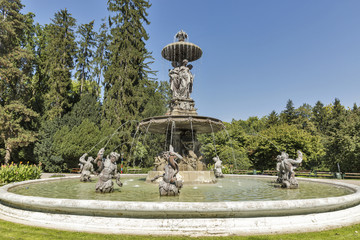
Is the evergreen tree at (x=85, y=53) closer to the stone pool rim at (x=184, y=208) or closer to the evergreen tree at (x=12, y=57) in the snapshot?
the evergreen tree at (x=12, y=57)

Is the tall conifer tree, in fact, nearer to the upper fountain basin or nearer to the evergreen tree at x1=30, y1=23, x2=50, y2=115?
the evergreen tree at x1=30, y1=23, x2=50, y2=115

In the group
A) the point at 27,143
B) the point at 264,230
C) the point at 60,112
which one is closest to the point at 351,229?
the point at 264,230

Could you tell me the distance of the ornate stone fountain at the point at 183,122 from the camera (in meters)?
11.6

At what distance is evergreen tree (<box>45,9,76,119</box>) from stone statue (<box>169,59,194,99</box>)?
25.6m

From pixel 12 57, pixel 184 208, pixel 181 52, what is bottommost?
pixel 184 208

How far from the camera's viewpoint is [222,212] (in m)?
5.05

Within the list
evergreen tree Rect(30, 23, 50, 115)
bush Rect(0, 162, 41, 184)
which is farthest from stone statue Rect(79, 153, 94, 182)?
evergreen tree Rect(30, 23, 50, 115)

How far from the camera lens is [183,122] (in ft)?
38.6

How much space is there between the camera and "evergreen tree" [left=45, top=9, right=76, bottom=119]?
34062 millimetres

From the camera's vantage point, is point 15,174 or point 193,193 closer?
point 193,193

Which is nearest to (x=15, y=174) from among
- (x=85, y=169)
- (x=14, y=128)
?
(x=85, y=169)

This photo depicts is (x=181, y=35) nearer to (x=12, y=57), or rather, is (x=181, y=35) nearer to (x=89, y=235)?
(x=89, y=235)

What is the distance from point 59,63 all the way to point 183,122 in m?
32.0

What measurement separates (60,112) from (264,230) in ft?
117
